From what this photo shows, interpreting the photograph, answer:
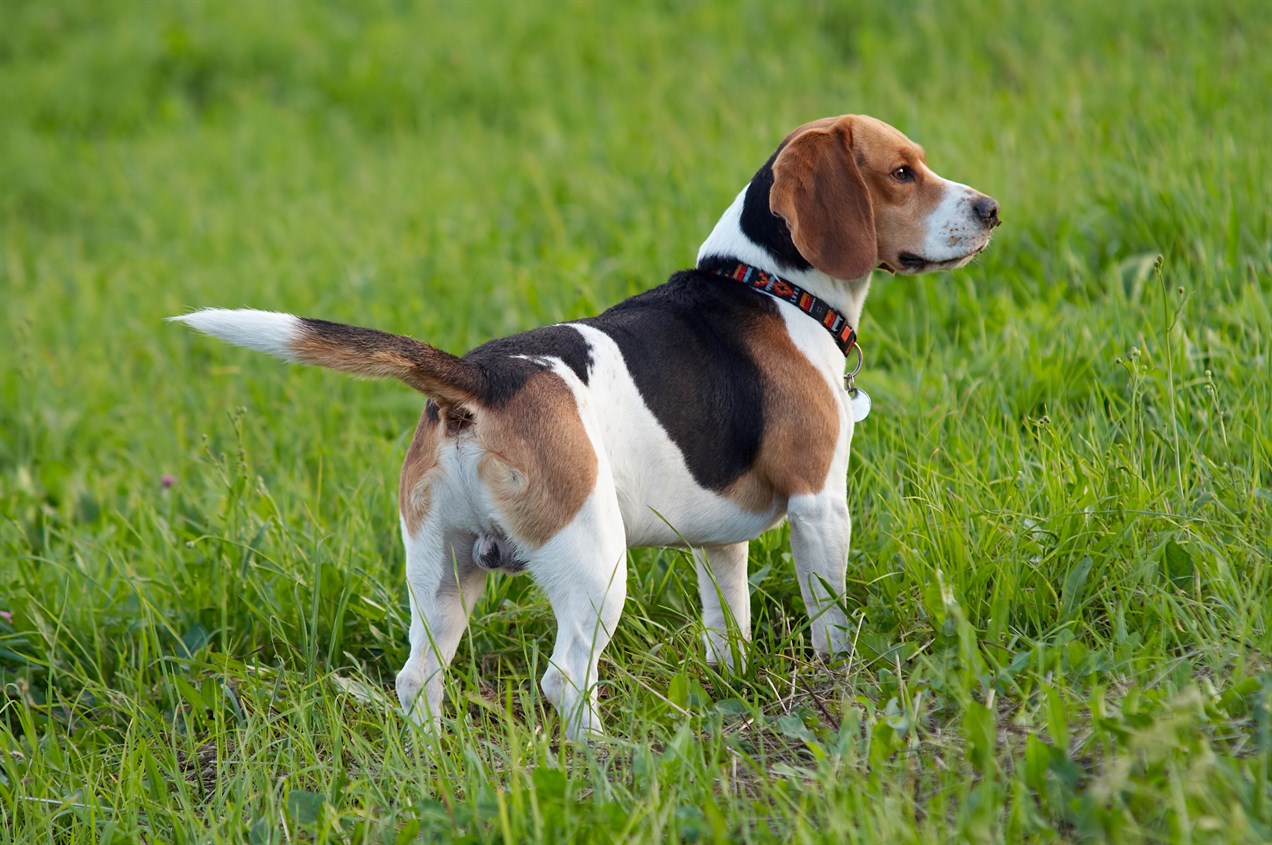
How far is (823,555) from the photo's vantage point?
322cm

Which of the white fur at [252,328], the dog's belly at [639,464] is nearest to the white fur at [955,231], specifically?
the dog's belly at [639,464]

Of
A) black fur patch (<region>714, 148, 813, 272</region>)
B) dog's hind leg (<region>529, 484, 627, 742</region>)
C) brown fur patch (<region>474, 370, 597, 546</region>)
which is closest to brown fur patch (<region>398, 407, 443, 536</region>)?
brown fur patch (<region>474, 370, 597, 546</region>)

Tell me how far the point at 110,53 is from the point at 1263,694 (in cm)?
1042

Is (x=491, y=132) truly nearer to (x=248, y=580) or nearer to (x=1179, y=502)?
(x=248, y=580)

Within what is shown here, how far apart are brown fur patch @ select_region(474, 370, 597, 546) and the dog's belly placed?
4.3 inches

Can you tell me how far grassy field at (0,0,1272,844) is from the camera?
2.60 metres

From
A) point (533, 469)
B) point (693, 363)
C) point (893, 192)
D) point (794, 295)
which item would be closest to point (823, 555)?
point (693, 363)

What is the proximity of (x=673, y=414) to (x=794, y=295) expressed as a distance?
1.72 ft

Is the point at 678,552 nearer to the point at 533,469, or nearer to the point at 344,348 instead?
the point at 533,469

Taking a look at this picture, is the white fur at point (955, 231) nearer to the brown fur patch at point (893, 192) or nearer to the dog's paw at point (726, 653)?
the brown fur patch at point (893, 192)

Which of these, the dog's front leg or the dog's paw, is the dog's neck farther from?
the dog's paw

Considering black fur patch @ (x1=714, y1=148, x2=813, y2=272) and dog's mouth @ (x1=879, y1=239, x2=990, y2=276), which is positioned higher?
black fur patch @ (x1=714, y1=148, x2=813, y2=272)

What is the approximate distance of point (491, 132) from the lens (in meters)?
8.70

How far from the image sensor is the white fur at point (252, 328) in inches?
107
